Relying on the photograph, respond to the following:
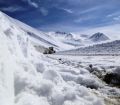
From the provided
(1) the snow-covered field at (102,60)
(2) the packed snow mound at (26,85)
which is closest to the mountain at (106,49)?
(1) the snow-covered field at (102,60)

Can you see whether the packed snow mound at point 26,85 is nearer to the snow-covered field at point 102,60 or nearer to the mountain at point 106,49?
the snow-covered field at point 102,60

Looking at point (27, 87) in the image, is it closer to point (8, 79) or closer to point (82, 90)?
→ point (8, 79)

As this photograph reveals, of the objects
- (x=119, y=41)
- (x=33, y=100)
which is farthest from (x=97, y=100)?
(x=119, y=41)

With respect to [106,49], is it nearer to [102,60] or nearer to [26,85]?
[102,60]

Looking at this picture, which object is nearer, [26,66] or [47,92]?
[47,92]

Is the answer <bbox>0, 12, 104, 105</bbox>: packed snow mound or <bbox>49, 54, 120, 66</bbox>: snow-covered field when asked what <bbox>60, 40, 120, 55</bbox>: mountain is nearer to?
<bbox>49, 54, 120, 66</bbox>: snow-covered field

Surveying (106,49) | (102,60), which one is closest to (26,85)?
(102,60)

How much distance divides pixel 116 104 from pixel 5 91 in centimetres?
382

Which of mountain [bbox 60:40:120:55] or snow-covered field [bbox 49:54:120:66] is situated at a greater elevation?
mountain [bbox 60:40:120:55]

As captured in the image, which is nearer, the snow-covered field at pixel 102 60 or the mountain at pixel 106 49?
the snow-covered field at pixel 102 60

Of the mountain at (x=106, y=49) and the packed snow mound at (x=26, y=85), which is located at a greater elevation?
the mountain at (x=106, y=49)

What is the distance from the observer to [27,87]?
296 inches

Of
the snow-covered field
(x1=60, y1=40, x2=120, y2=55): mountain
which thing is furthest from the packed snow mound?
(x1=60, y1=40, x2=120, y2=55): mountain

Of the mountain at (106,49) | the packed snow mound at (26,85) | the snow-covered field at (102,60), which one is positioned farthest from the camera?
the mountain at (106,49)
